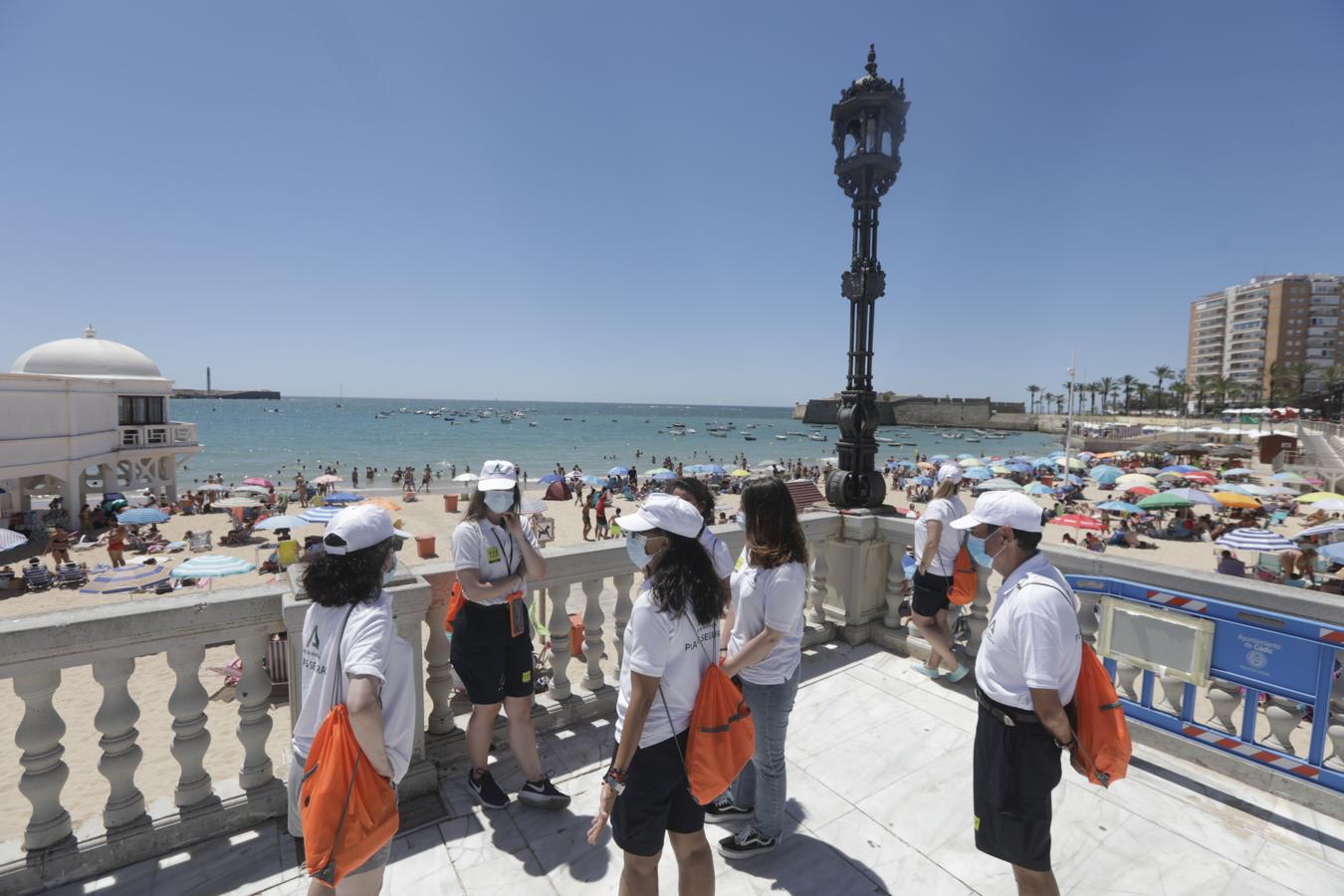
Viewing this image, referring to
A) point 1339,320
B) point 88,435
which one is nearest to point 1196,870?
point 88,435

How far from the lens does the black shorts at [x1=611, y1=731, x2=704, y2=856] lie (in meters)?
Answer: 2.42

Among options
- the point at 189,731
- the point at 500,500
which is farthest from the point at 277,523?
the point at 500,500

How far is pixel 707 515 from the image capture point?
350 cm

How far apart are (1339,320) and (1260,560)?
447 feet

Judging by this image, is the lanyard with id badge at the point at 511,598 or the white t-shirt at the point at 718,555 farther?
the lanyard with id badge at the point at 511,598

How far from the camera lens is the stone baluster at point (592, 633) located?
445cm

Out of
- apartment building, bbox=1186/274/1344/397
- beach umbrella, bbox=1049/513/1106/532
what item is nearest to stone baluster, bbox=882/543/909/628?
beach umbrella, bbox=1049/513/1106/532

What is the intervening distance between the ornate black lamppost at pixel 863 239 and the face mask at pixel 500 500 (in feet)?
10.8

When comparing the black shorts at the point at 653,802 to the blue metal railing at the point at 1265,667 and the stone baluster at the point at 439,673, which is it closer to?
the stone baluster at the point at 439,673

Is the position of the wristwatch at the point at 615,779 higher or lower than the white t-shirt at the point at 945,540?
lower

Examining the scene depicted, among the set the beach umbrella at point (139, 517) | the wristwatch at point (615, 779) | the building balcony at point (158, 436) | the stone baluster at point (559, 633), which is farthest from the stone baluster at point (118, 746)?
the building balcony at point (158, 436)

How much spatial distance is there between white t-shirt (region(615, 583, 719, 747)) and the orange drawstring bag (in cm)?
88

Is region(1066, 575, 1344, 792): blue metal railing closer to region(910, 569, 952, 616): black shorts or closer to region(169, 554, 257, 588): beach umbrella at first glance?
region(910, 569, 952, 616): black shorts

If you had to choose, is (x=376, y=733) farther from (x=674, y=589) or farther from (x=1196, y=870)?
(x=1196, y=870)
